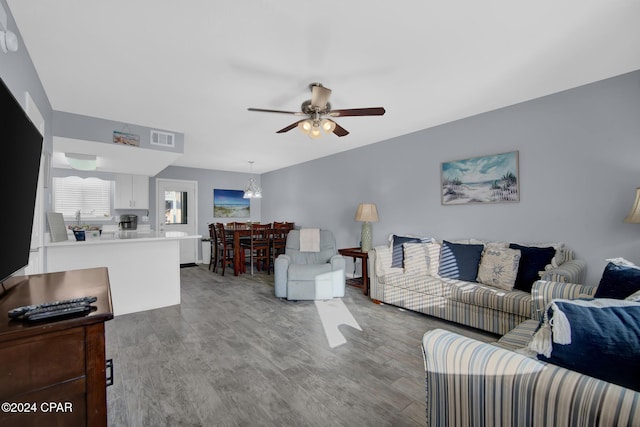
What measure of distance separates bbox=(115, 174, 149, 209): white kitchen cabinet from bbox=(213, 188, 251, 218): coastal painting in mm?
1644

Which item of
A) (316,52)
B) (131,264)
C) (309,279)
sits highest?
(316,52)

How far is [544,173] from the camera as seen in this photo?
120 inches

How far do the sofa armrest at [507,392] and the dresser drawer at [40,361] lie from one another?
124cm

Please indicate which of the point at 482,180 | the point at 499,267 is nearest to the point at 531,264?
the point at 499,267

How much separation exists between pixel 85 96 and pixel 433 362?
388cm

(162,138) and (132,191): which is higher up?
(162,138)

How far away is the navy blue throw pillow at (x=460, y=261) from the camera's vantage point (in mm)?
3199

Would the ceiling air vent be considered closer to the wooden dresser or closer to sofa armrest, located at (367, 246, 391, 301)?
sofa armrest, located at (367, 246, 391, 301)

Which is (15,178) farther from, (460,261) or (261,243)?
(261,243)

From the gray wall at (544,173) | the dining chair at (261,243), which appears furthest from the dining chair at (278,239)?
the gray wall at (544,173)

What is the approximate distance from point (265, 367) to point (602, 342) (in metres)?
2.07

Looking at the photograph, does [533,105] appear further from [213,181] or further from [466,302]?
[213,181]

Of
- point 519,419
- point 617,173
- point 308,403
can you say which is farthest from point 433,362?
point 617,173

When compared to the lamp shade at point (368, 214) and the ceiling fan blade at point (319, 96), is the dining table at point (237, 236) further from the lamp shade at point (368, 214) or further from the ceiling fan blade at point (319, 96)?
the ceiling fan blade at point (319, 96)
